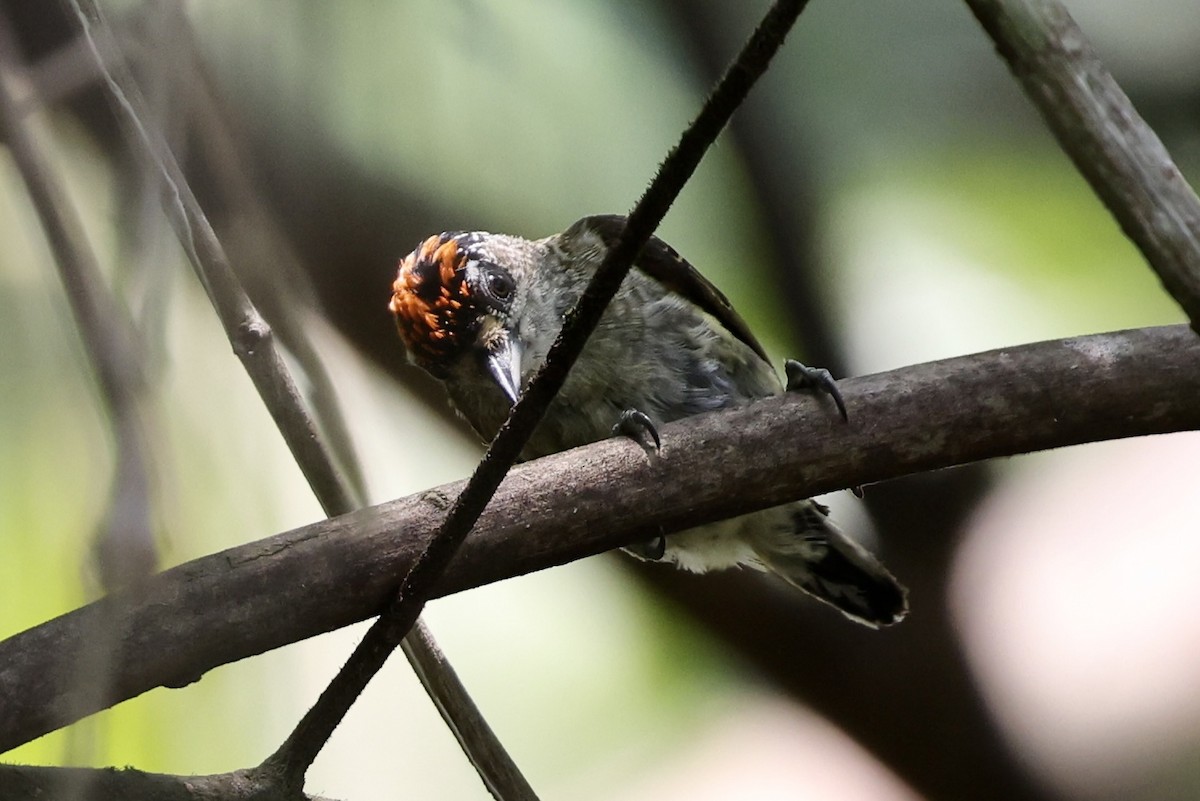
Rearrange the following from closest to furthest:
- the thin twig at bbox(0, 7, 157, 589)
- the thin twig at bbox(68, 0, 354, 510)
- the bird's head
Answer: the thin twig at bbox(0, 7, 157, 589), the thin twig at bbox(68, 0, 354, 510), the bird's head

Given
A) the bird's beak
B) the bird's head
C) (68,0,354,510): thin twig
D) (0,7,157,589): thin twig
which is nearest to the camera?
(0,7,157,589): thin twig

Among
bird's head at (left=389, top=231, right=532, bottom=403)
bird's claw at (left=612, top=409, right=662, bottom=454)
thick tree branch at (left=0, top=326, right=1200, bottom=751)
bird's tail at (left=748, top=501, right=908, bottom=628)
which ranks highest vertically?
bird's head at (left=389, top=231, right=532, bottom=403)

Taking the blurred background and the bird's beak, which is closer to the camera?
the bird's beak

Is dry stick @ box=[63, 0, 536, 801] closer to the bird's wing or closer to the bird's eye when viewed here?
the bird's eye

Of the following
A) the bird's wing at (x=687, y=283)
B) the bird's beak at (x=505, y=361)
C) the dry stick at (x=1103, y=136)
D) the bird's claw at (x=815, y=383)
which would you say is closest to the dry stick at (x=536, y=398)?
the dry stick at (x=1103, y=136)

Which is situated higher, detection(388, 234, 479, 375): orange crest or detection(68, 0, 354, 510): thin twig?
detection(68, 0, 354, 510): thin twig

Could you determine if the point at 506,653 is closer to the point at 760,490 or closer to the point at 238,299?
the point at 760,490

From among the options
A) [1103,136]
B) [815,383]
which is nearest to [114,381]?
[1103,136]

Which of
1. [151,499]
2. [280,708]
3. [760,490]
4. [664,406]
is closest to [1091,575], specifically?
[664,406]

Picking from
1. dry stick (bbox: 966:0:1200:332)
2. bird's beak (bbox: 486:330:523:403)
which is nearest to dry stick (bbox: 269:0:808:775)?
dry stick (bbox: 966:0:1200:332)
